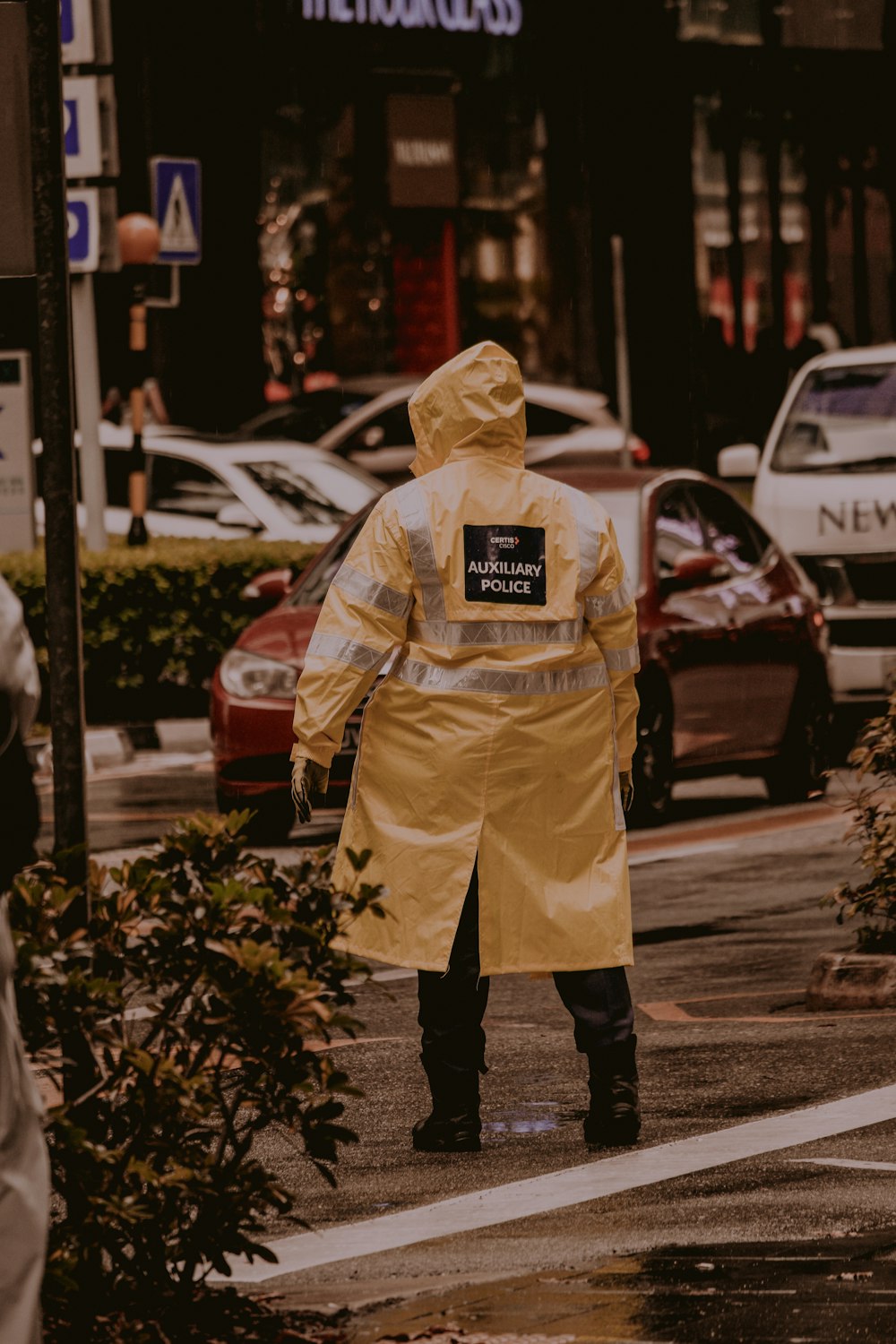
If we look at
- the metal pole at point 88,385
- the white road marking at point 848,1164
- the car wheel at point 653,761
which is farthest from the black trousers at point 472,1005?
the metal pole at point 88,385

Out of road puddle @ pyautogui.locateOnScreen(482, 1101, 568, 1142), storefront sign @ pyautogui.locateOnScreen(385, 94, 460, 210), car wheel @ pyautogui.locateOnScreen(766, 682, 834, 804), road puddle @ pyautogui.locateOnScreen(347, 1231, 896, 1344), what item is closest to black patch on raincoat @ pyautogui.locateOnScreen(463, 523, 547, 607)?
road puddle @ pyautogui.locateOnScreen(482, 1101, 568, 1142)

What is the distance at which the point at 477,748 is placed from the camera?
20.2 ft

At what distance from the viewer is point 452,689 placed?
6.16 meters

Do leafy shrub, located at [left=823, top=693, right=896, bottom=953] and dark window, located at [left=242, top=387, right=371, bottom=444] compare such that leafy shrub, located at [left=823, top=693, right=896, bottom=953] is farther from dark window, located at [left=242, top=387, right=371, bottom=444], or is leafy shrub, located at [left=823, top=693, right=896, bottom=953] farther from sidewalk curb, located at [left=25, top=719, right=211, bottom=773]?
dark window, located at [left=242, top=387, right=371, bottom=444]

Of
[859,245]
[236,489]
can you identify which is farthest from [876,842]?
[859,245]

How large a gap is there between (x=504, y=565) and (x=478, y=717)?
33 centimetres

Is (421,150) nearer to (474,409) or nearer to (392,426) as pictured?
(392,426)

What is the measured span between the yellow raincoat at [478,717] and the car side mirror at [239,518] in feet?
40.1

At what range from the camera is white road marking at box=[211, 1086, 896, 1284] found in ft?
17.3

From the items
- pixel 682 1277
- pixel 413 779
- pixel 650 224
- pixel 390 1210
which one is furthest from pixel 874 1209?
pixel 650 224

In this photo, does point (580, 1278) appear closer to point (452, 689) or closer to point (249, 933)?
point (249, 933)

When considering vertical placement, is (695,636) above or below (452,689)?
below

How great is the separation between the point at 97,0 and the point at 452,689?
1076cm

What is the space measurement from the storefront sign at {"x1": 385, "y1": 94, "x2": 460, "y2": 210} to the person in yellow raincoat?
23.7 m
